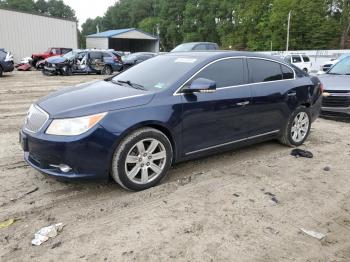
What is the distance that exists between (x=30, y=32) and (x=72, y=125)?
35.0m

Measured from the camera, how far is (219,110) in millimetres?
4887

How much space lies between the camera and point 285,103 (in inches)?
231

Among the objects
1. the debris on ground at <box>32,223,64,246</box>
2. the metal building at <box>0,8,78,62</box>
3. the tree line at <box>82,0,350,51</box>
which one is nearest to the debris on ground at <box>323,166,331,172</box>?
the debris on ground at <box>32,223,64,246</box>

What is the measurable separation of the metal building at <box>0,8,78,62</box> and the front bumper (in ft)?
110

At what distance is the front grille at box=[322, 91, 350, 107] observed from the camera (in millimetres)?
8367

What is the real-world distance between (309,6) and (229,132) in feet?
198

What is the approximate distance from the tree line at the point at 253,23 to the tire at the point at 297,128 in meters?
56.9

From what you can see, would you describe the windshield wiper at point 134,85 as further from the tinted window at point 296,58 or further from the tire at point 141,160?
the tinted window at point 296,58

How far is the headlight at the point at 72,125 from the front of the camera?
3.89 meters

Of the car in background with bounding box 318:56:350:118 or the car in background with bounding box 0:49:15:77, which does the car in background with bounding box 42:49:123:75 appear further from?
the car in background with bounding box 318:56:350:118

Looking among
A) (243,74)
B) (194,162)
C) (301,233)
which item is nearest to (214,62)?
(243,74)

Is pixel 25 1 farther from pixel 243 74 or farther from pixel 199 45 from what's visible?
pixel 243 74

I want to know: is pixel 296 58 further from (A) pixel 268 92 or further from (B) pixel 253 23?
(B) pixel 253 23

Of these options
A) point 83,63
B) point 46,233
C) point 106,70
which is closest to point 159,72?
point 46,233
